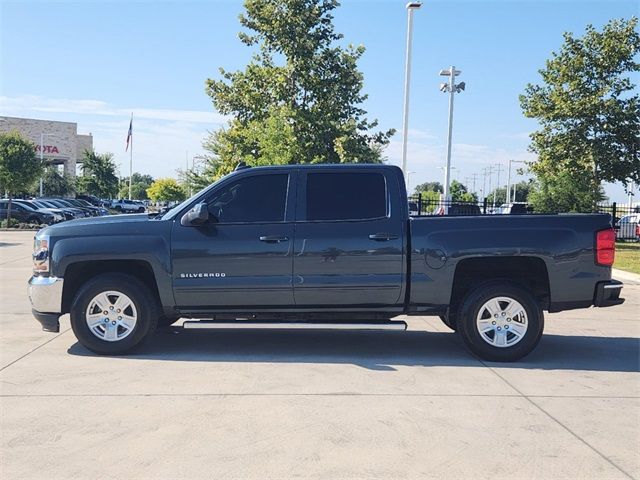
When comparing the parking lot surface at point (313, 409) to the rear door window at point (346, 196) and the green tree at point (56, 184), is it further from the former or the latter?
the green tree at point (56, 184)

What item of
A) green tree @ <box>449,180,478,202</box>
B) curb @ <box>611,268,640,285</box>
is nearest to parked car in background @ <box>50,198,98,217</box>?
green tree @ <box>449,180,478,202</box>

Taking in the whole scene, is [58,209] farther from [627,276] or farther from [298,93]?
[627,276]

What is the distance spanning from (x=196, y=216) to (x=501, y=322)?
343cm

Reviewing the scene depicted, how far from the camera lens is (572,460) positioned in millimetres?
4137

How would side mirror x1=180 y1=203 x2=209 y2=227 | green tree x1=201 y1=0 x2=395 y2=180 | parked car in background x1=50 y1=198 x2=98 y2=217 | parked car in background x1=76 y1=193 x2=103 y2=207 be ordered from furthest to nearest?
parked car in background x1=76 y1=193 x2=103 y2=207 < parked car in background x1=50 y1=198 x2=98 y2=217 < green tree x1=201 y1=0 x2=395 y2=180 < side mirror x1=180 y1=203 x2=209 y2=227

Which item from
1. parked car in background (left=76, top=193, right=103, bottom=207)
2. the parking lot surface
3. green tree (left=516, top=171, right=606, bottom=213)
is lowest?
the parking lot surface

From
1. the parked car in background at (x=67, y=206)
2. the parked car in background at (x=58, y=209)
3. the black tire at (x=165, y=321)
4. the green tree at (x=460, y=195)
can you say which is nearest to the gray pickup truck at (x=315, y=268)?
the black tire at (x=165, y=321)

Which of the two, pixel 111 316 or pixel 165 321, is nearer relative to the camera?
pixel 111 316

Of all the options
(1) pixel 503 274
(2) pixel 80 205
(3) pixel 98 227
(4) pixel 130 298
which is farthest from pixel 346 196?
(2) pixel 80 205

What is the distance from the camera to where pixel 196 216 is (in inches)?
253

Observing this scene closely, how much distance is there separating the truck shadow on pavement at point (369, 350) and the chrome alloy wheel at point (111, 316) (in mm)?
290

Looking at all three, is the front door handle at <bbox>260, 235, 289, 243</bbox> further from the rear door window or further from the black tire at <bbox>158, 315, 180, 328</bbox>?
the black tire at <bbox>158, 315, 180, 328</bbox>

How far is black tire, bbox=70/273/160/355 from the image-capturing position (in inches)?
258

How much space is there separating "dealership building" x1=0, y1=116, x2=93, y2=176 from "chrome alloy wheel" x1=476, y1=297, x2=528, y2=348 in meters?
55.9
